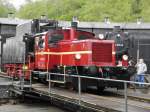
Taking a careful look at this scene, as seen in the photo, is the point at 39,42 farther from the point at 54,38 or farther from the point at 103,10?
the point at 103,10

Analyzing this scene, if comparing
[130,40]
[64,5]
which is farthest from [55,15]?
[130,40]

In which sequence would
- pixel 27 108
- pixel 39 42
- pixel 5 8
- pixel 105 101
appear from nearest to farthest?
pixel 105 101
pixel 27 108
pixel 39 42
pixel 5 8

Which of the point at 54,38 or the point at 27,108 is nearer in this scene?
the point at 27,108

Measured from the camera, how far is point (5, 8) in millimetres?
121625

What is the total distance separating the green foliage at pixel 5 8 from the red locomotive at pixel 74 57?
314 feet

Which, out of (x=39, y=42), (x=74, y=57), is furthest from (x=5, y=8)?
(x=74, y=57)

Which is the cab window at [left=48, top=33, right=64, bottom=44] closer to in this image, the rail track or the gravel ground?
the rail track

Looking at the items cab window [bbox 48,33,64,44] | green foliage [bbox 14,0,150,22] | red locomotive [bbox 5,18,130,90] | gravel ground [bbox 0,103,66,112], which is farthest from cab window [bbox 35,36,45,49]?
green foliage [bbox 14,0,150,22]

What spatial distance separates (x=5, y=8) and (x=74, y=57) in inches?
4206

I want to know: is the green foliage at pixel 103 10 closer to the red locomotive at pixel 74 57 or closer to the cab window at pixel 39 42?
the cab window at pixel 39 42

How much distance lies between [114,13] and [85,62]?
6265 cm

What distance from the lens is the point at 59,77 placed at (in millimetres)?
17047

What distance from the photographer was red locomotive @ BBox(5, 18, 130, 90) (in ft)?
55.0

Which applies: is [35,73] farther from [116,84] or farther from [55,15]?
[55,15]
